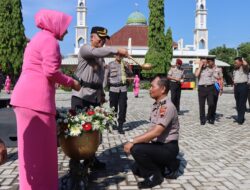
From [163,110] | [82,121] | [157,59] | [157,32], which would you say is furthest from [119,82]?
[157,32]

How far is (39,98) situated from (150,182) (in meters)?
1.96

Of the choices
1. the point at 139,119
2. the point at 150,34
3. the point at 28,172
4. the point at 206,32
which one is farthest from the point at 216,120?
the point at 206,32

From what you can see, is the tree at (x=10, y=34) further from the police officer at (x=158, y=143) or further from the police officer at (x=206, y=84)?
the police officer at (x=158, y=143)

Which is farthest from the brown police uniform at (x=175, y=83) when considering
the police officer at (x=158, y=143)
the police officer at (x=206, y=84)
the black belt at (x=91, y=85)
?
the police officer at (x=158, y=143)

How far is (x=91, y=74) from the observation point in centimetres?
566

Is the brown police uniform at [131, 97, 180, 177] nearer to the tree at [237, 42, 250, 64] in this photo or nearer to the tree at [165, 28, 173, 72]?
the tree at [165, 28, 173, 72]

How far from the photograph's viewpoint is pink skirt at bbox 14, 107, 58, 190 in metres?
4.05

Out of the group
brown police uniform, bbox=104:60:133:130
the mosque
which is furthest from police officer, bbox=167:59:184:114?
the mosque

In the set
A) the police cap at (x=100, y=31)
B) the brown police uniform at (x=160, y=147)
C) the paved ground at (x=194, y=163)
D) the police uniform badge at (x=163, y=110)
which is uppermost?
the police cap at (x=100, y=31)

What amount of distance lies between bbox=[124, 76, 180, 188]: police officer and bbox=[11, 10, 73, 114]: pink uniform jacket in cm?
153

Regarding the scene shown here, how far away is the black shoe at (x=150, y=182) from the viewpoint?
17.0 ft

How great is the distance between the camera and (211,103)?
11555 millimetres

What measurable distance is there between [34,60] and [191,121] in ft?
29.0

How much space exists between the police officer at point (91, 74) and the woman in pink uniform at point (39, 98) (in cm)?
113
